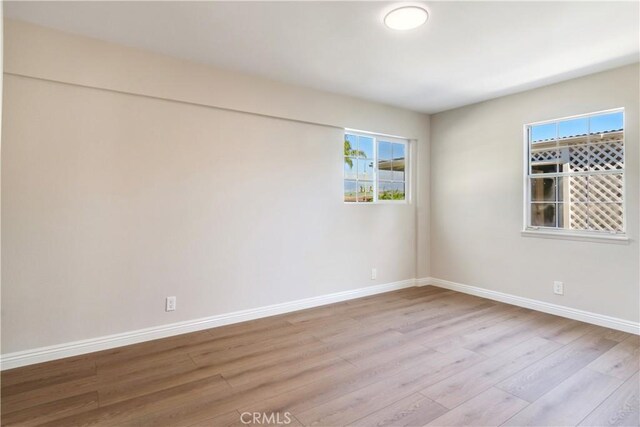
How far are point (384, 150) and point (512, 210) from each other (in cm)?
176

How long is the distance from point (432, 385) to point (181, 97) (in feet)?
10.1

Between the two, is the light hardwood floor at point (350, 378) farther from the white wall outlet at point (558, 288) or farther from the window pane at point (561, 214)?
the window pane at point (561, 214)

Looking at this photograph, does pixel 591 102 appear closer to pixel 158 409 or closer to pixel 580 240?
pixel 580 240

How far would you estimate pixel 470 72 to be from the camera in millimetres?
3316

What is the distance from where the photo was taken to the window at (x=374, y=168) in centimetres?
426

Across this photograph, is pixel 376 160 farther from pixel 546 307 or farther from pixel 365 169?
pixel 546 307

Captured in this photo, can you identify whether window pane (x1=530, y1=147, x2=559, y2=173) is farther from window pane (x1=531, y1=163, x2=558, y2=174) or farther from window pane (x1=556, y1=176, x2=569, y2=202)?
window pane (x1=556, y1=176, x2=569, y2=202)

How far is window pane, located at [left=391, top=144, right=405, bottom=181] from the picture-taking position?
15.5 feet

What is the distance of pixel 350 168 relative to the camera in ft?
14.0

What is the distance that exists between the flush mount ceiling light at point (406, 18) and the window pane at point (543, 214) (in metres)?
2.65

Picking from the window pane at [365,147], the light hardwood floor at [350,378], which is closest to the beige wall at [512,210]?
the light hardwood floor at [350,378]

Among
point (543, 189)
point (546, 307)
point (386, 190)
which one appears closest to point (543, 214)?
point (543, 189)

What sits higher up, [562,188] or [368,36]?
[368,36]

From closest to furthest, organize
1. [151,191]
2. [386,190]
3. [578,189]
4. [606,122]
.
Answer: [151,191]
[606,122]
[578,189]
[386,190]
